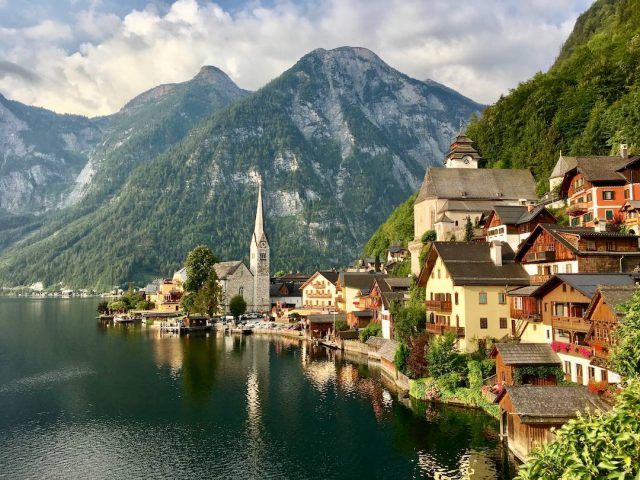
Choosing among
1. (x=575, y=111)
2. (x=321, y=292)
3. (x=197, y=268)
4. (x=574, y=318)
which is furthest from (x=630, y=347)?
(x=197, y=268)

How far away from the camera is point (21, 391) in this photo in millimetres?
64500

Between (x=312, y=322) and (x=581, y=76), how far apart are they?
75354 millimetres

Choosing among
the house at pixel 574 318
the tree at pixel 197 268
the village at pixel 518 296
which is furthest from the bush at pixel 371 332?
the tree at pixel 197 268

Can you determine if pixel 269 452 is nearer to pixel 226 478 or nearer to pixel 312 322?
pixel 226 478

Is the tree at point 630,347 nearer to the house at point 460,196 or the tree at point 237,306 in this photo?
the house at point 460,196

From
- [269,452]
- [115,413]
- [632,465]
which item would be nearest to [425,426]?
[269,452]

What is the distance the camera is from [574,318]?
136ft

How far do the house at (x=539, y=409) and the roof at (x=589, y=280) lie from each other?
7944 mm

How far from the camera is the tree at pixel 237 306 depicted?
144 metres

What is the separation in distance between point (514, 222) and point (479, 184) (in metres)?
34.2

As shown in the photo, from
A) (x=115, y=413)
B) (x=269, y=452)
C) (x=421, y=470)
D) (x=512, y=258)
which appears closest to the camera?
(x=421, y=470)

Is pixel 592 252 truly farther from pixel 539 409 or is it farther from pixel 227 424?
pixel 227 424

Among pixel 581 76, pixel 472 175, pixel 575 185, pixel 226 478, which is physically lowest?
pixel 226 478

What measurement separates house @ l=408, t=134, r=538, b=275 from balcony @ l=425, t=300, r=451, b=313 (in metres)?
28.9
